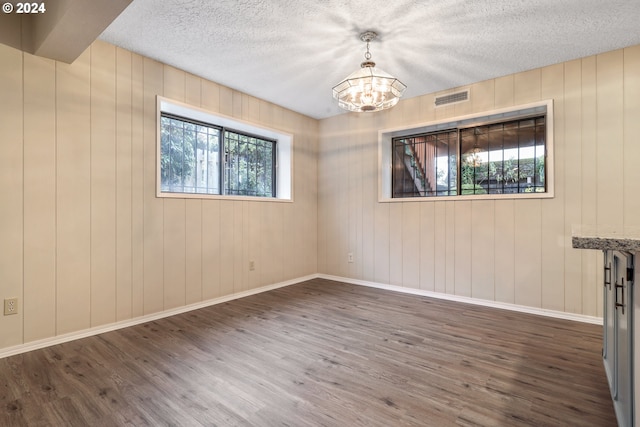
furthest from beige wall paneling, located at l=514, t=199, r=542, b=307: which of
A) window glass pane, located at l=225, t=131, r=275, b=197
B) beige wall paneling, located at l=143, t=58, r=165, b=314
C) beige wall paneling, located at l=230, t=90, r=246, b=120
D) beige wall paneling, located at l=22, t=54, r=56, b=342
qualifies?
beige wall paneling, located at l=22, t=54, r=56, b=342

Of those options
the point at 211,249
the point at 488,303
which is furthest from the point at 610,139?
the point at 211,249

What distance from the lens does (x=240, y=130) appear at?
14.0 ft

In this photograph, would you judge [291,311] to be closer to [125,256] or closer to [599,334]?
[125,256]

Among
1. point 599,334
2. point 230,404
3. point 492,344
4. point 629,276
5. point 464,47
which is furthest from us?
point 464,47

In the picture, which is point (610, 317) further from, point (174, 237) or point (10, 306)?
point (10, 306)

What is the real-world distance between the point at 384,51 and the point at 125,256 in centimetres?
313

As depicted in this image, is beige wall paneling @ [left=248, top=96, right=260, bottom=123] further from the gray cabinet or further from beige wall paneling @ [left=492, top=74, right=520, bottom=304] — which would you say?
the gray cabinet

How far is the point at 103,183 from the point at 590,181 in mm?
4586

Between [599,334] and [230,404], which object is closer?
[230,404]

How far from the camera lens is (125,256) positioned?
291cm

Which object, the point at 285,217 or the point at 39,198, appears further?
the point at 285,217

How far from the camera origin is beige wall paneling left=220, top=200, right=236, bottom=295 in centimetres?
375

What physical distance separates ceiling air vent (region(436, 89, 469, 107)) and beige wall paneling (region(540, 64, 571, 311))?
79 cm

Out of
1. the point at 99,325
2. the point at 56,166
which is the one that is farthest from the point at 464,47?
the point at 99,325
